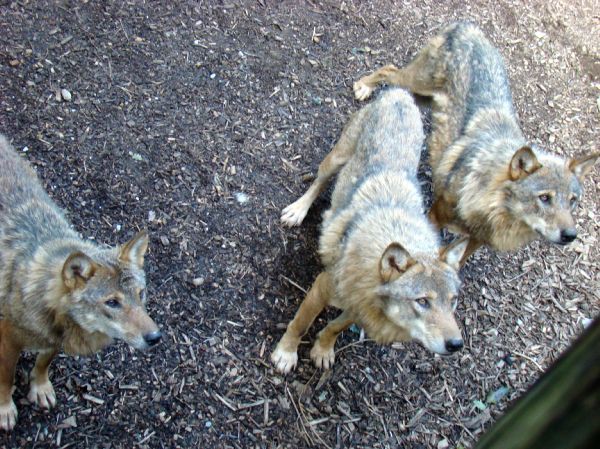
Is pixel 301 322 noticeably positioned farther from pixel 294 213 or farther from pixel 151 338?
pixel 151 338

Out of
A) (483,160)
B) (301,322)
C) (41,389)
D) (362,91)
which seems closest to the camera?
(41,389)

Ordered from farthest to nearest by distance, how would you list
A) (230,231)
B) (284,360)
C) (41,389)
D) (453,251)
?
1. (230,231)
2. (284,360)
3. (41,389)
4. (453,251)

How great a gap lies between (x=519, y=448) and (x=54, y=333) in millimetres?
3605

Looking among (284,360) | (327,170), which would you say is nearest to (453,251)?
(284,360)

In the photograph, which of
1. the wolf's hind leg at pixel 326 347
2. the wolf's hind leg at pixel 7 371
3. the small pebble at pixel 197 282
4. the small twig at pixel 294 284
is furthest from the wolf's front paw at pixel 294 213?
the wolf's hind leg at pixel 7 371

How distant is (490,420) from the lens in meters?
5.14

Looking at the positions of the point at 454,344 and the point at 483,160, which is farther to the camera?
the point at 483,160

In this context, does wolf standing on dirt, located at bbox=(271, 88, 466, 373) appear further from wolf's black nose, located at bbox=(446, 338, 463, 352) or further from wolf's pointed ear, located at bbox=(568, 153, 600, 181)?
wolf's pointed ear, located at bbox=(568, 153, 600, 181)

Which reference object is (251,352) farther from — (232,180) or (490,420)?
(490,420)

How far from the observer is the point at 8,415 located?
4082 millimetres

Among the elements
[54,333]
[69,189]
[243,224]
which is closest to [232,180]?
[243,224]

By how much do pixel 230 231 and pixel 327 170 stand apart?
114 cm

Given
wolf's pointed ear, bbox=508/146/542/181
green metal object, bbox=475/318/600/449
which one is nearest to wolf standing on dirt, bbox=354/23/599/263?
wolf's pointed ear, bbox=508/146/542/181

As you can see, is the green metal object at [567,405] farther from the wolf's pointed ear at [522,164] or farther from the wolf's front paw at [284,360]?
the wolf's pointed ear at [522,164]
